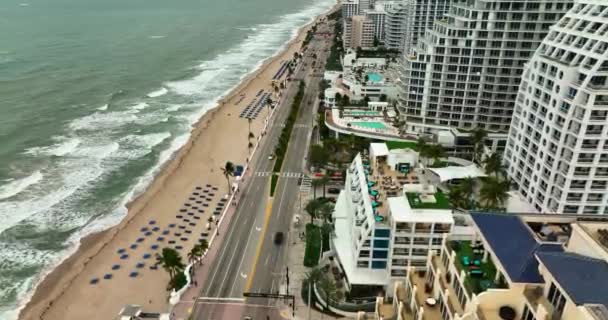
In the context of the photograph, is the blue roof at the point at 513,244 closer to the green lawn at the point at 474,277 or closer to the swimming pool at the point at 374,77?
the green lawn at the point at 474,277

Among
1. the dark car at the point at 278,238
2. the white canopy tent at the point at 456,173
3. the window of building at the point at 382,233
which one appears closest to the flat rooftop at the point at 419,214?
the window of building at the point at 382,233

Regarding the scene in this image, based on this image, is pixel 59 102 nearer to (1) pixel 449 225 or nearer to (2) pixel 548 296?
(1) pixel 449 225

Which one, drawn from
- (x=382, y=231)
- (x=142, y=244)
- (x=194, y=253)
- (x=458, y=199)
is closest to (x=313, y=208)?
(x=382, y=231)

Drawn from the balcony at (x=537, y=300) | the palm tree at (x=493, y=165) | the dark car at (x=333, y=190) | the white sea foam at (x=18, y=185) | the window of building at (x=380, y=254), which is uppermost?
the balcony at (x=537, y=300)

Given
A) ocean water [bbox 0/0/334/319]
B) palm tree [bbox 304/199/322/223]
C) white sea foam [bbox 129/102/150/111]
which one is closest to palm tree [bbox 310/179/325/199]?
palm tree [bbox 304/199/322/223]

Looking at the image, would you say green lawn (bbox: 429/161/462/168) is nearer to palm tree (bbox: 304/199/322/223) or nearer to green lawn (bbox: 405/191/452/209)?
palm tree (bbox: 304/199/322/223)

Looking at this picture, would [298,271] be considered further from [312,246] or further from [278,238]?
[278,238]

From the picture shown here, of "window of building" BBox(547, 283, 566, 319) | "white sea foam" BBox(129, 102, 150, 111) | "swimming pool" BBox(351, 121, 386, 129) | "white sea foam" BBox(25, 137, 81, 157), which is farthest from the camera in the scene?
"white sea foam" BBox(129, 102, 150, 111)
